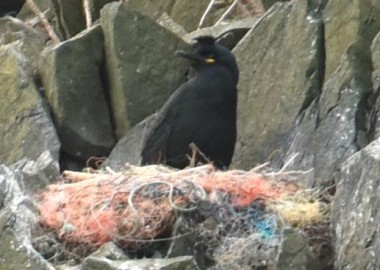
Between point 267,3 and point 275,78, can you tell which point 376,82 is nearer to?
point 275,78

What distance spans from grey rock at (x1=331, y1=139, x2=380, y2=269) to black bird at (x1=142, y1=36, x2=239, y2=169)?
3133 millimetres

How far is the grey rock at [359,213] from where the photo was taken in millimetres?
12898

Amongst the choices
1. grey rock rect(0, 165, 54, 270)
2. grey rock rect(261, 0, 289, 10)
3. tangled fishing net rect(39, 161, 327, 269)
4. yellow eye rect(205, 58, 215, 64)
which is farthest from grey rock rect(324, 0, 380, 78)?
grey rock rect(0, 165, 54, 270)

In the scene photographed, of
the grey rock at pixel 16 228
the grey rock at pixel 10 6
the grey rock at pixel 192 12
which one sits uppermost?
the grey rock at pixel 16 228

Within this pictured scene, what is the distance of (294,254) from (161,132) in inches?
162

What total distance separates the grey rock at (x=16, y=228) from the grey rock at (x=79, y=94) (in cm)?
312

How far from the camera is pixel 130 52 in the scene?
703 inches

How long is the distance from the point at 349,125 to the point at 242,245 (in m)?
1.79

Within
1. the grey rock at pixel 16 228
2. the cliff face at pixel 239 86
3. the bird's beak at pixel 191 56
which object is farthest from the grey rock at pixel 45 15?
the grey rock at pixel 16 228

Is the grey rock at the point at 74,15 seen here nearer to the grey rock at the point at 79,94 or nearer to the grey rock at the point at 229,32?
the grey rock at the point at 229,32

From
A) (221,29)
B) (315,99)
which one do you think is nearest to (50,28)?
(221,29)

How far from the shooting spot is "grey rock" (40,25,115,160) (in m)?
17.5

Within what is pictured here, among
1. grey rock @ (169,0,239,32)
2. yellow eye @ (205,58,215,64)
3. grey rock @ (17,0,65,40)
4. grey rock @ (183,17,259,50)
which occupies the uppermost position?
yellow eye @ (205,58,215,64)

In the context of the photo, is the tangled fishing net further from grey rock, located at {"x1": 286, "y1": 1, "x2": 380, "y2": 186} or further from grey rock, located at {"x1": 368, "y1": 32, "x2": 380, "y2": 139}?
grey rock, located at {"x1": 368, "y1": 32, "x2": 380, "y2": 139}
